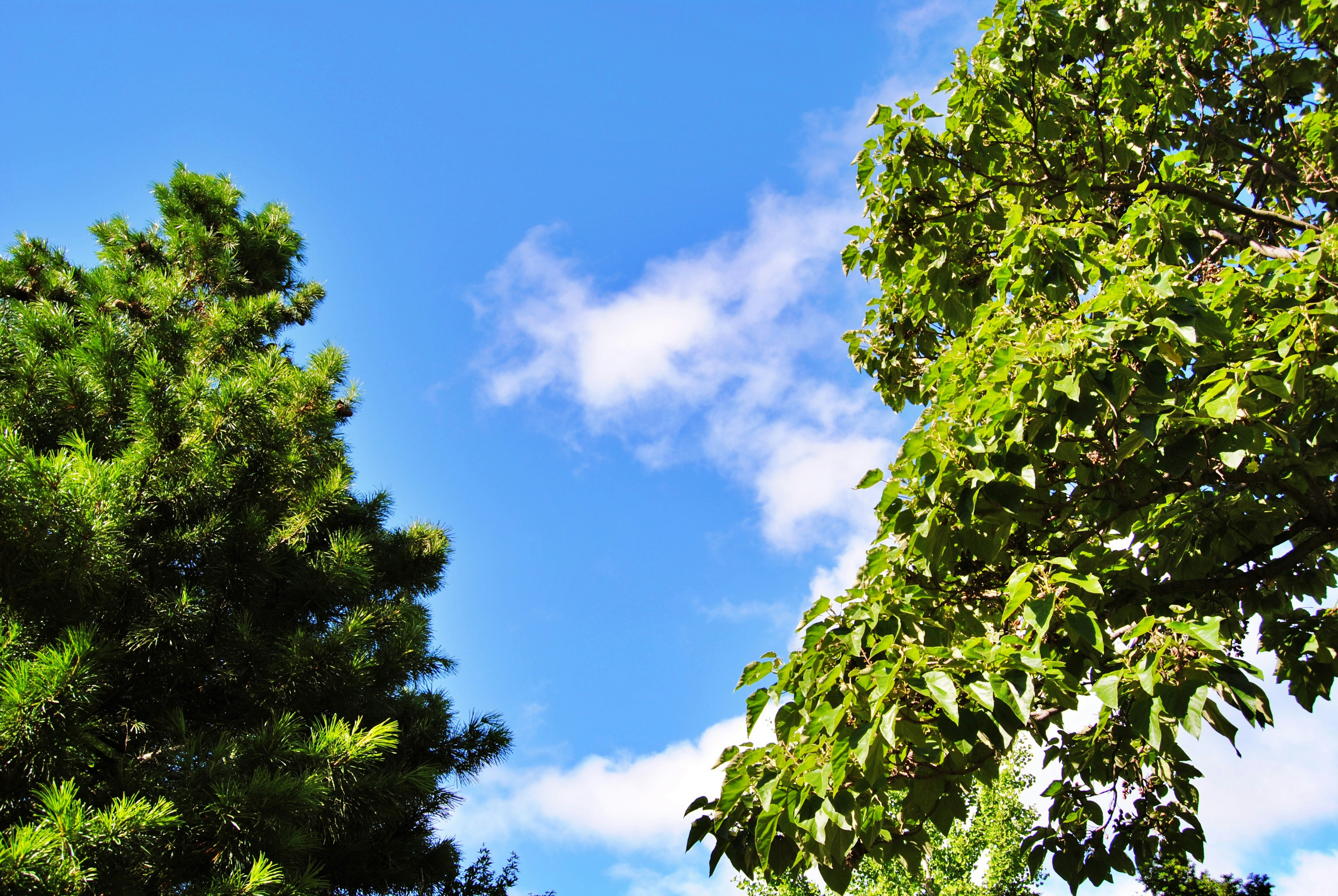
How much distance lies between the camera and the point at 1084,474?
3.57 meters

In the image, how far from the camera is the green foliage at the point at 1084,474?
287cm

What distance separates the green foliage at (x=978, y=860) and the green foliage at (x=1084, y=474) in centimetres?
1924

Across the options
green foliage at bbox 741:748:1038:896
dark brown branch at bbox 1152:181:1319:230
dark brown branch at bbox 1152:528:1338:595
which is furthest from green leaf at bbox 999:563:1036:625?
green foliage at bbox 741:748:1038:896

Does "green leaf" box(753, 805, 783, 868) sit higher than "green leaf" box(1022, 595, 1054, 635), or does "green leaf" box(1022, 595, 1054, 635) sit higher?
"green leaf" box(1022, 595, 1054, 635)

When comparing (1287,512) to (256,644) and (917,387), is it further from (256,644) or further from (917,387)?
(256,644)

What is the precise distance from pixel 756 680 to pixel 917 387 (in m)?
3.67

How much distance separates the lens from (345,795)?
4.74 meters

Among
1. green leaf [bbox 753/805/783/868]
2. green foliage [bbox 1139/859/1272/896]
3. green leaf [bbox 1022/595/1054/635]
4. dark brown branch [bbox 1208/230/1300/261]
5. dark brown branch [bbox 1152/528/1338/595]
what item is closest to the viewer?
green leaf [bbox 1022/595/1054/635]

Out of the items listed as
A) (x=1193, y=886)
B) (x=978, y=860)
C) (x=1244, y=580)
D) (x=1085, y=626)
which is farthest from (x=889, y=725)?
(x=978, y=860)

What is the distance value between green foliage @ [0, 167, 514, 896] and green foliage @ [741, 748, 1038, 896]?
59.6 ft

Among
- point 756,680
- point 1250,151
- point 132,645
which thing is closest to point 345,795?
point 132,645

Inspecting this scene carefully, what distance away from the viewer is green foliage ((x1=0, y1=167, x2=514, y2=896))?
12.6ft

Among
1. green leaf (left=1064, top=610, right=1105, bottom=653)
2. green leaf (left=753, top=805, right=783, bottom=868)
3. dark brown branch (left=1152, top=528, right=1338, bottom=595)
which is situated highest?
dark brown branch (left=1152, top=528, right=1338, bottom=595)

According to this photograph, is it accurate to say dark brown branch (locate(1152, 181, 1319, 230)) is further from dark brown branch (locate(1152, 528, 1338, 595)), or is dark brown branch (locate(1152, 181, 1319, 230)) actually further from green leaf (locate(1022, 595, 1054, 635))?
green leaf (locate(1022, 595, 1054, 635))
